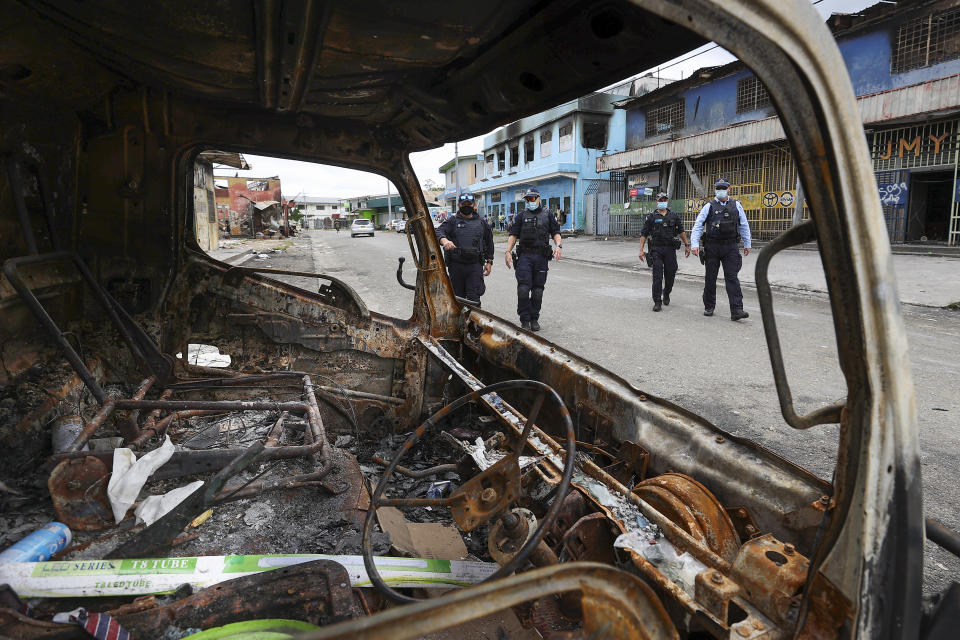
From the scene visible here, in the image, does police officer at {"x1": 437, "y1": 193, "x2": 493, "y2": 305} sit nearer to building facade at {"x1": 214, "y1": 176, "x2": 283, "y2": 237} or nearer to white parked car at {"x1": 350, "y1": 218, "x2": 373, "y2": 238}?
building facade at {"x1": 214, "y1": 176, "x2": 283, "y2": 237}

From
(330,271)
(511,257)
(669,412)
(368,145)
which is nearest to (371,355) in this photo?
(368,145)

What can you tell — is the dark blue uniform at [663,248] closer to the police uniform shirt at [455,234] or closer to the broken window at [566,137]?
the police uniform shirt at [455,234]

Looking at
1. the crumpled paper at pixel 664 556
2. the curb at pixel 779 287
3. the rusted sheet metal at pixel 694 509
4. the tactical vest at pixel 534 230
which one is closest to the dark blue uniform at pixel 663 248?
the curb at pixel 779 287

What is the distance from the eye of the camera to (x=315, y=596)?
1.43m

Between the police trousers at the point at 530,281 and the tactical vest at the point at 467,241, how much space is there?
0.72 meters

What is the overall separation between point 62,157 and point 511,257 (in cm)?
591

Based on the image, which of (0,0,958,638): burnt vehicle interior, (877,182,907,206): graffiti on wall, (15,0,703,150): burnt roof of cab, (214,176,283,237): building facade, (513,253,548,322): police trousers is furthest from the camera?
(214,176,283,237): building facade

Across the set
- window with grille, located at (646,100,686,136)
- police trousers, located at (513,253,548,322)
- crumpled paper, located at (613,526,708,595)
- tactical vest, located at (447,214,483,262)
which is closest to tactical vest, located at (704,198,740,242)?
police trousers, located at (513,253,548,322)

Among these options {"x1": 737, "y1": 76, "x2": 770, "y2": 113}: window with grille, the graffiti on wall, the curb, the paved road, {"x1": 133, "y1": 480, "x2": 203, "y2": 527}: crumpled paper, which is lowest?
the paved road

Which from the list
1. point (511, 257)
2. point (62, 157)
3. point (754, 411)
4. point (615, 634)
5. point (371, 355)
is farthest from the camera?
point (511, 257)

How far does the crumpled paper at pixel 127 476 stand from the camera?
1.79 m

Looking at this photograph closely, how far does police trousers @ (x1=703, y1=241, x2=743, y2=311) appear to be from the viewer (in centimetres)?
749

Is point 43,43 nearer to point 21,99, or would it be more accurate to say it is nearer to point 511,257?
point 21,99

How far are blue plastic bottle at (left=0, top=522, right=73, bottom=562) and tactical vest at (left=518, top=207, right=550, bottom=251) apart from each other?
6.31 m
